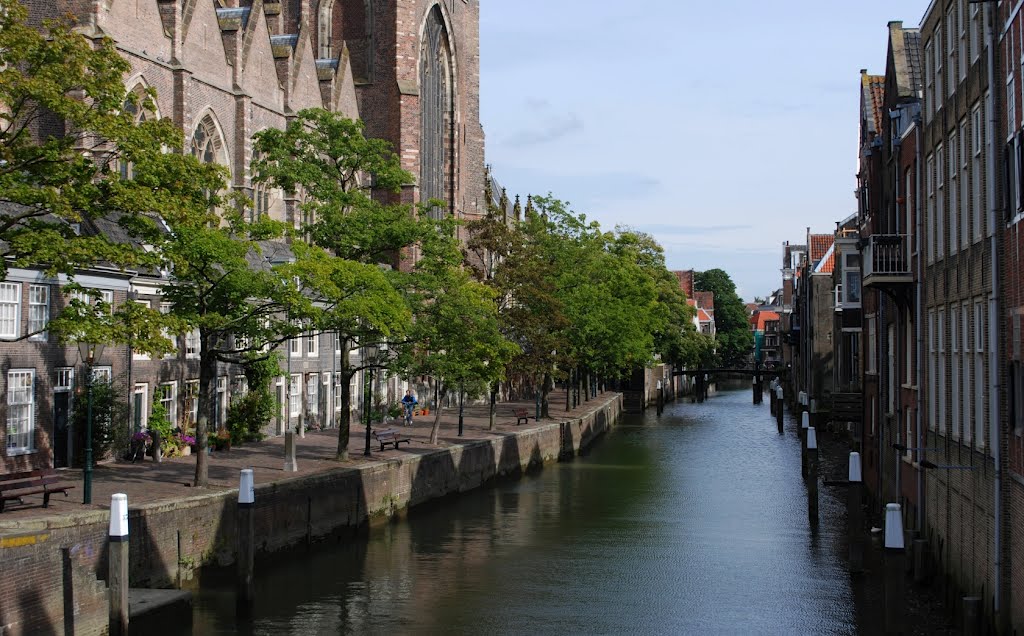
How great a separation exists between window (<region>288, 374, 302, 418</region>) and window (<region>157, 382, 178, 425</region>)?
7.84m

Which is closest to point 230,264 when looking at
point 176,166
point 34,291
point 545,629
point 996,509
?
point 176,166

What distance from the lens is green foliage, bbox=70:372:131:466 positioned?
28.4 meters

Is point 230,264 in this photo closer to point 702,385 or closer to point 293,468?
point 293,468

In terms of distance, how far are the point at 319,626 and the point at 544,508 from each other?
15.6 m

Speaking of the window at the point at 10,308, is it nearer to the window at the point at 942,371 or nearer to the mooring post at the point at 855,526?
the mooring post at the point at 855,526

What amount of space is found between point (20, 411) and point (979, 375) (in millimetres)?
20069

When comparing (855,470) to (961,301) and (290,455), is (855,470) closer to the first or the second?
(961,301)

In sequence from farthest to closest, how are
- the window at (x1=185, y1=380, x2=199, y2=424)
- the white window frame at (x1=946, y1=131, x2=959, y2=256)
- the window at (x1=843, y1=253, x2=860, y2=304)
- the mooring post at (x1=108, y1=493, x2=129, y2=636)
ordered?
1. the window at (x1=843, y1=253, x2=860, y2=304)
2. the window at (x1=185, y1=380, x2=199, y2=424)
3. the white window frame at (x1=946, y1=131, x2=959, y2=256)
4. the mooring post at (x1=108, y1=493, x2=129, y2=636)

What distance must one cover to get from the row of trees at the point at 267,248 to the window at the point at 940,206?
12.3 meters

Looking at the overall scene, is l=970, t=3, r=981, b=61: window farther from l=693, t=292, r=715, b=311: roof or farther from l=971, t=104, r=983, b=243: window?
l=693, t=292, r=715, b=311: roof

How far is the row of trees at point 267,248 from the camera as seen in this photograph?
18250 millimetres

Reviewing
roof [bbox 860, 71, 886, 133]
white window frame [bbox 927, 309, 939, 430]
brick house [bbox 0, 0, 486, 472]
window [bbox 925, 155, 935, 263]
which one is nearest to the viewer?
white window frame [bbox 927, 309, 939, 430]

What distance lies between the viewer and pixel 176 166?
66.2 ft

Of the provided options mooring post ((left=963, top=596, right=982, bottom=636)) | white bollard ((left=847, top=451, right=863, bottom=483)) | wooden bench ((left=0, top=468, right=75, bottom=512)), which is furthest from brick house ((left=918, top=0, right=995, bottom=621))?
wooden bench ((left=0, top=468, right=75, bottom=512))
